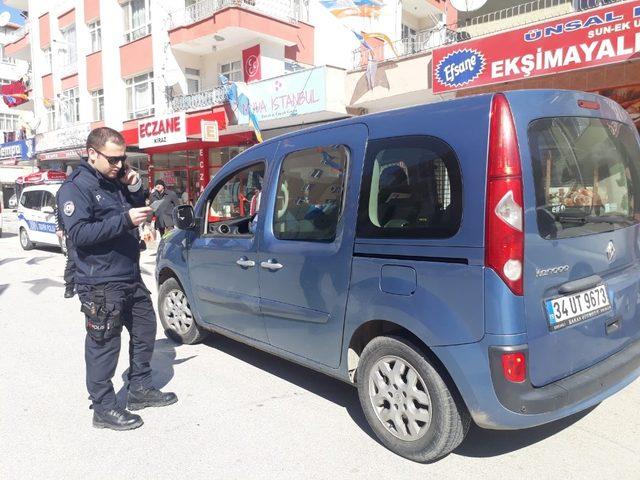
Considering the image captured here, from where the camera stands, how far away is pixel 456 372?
8.55 feet

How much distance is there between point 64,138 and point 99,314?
24243 mm

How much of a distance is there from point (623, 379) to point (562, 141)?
4.54ft

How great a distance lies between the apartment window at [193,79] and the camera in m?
19.5

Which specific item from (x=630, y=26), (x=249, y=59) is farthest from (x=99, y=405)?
(x=249, y=59)

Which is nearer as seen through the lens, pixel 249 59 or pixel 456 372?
pixel 456 372

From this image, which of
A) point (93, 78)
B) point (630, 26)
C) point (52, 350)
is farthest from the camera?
point (93, 78)

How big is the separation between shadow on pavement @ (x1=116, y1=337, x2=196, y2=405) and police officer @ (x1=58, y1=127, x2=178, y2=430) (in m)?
0.59

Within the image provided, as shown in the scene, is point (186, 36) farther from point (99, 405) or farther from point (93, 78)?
point (99, 405)

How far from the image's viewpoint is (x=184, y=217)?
4.45 m

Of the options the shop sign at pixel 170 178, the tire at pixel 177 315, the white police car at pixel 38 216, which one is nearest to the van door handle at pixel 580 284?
the tire at pixel 177 315

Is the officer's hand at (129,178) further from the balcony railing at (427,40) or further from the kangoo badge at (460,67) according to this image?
the balcony railing at (427,40)

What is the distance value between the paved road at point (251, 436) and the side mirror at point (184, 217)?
1240 millimetres

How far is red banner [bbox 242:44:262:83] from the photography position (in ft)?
56.0

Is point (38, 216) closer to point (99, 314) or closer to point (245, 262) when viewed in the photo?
point (245, 262)
